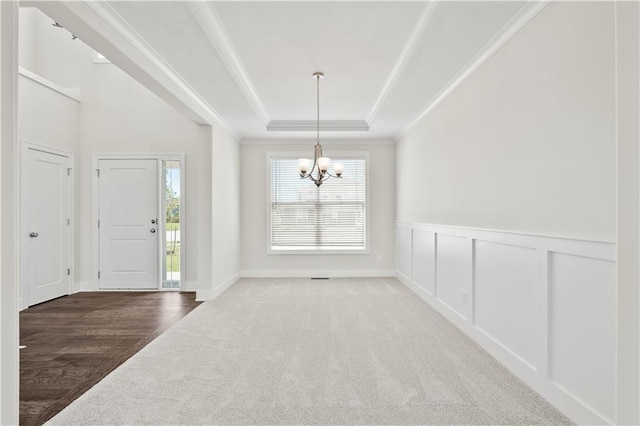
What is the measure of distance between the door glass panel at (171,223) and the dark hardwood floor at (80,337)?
1.16 feet

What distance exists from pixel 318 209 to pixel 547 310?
16.4 ft

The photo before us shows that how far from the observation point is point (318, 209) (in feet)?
23.2

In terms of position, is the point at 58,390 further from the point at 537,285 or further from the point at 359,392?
the point at 537,285

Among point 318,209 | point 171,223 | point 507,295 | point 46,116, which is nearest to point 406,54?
point 507,295

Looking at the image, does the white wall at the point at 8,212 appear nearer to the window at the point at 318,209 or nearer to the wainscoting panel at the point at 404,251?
the wainscoting panel at the point at 404,251

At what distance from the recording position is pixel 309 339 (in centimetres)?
350

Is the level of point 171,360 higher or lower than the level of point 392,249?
lower

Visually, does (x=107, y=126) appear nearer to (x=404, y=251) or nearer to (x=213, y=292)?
(x=213, y=292)

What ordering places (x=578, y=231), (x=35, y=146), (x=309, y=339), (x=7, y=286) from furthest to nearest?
1. (x=35, y=146)
2. (x=309, y=339)
3. (x=578, y=231)
4. (x=7, y=286)

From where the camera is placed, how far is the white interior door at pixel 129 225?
A: 19.6 feet

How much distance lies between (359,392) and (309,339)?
1.10 metres

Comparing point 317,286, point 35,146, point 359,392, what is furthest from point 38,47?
point 359,392

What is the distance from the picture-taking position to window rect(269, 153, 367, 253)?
7.04 metres

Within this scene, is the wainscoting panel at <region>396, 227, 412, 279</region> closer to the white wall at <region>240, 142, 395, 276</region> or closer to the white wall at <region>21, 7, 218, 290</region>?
the white wall at <region>240, 142, 395, 276</region>
